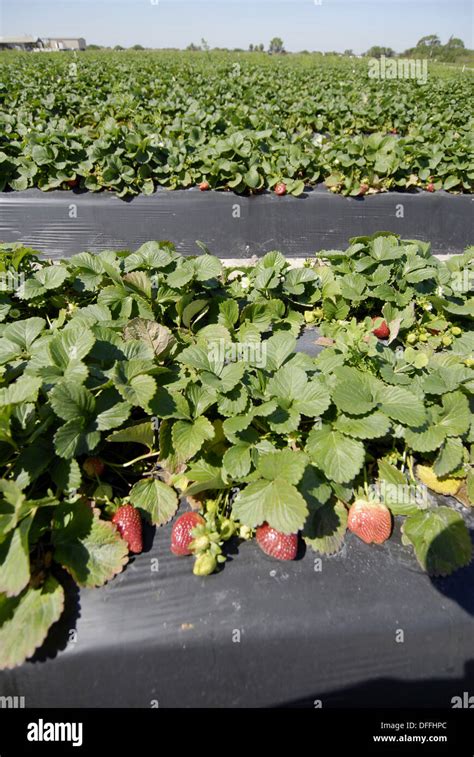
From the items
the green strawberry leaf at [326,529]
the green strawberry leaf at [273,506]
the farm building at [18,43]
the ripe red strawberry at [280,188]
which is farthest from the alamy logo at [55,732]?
the farm building at [18,43]

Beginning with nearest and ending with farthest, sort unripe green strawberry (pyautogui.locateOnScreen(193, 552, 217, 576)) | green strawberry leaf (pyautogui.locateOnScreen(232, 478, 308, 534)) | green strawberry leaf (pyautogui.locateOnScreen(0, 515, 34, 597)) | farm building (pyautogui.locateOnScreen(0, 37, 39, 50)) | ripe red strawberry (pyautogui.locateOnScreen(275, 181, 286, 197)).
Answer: green strawberry leaf (pyautogui.locateOnScreen(0, 515, 34, 597)) → green strawberry leaf (pyautogui.locateOnScreen(232, 478, 308, 534)) → unripe green strawberry (pyautogui.locateOnScreen(193, 552, 217, 576)) → ripe red strawberry (pyautogui.locateOnScreen(275, 181, 286, 197)) → farm building (pyautogui.locateOnScreen(0, 37, 39, 50))

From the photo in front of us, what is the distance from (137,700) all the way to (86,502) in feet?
2.20

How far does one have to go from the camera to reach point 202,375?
1.72 m

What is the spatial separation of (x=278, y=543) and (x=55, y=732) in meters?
0.95

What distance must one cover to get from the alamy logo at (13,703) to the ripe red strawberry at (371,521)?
4.15ft

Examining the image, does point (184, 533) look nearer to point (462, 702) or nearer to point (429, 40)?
point (462, 702)

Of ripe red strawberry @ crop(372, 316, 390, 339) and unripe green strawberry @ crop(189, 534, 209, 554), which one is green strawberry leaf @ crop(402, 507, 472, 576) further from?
ripe red strawberry @ crop(372, 316, 390, 339)

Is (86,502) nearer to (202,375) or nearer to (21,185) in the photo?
(202,375)

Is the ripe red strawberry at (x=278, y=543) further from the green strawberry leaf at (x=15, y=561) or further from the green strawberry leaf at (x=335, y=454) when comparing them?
the green strawberry leaf at (x=15, y=561)

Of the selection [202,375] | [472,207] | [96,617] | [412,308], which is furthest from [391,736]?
[472,207]

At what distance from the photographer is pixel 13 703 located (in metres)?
1.36

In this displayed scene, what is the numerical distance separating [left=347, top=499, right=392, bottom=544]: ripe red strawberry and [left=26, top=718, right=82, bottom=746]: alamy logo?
116 centimetres

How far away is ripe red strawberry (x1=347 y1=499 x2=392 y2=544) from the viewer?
155 centimetres

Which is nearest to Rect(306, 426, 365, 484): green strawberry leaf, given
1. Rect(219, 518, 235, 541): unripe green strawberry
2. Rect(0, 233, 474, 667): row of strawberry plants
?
Rect(0, 233, 474, 667): row of strawberry plants
